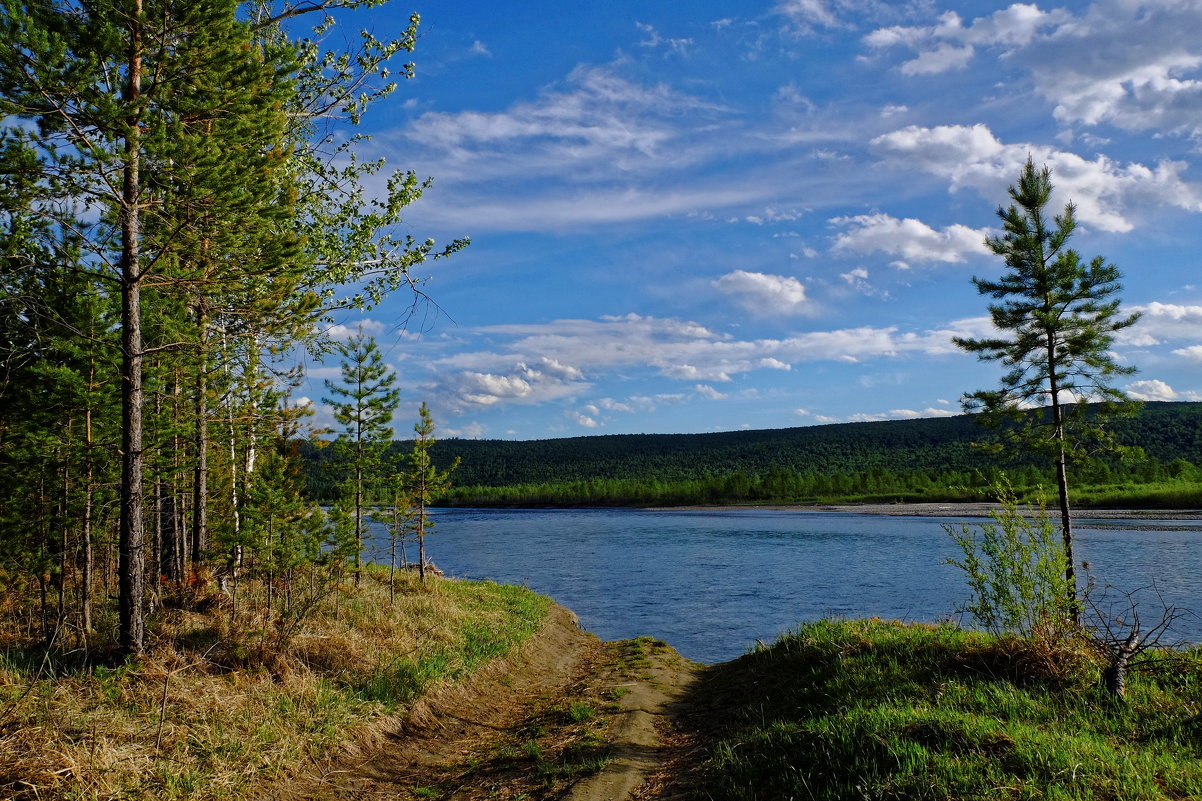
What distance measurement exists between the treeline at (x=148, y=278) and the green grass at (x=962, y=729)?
8.07 m

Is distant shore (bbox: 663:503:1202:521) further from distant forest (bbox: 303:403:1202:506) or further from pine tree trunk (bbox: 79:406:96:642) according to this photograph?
pine tree trunk (bbox: 79:406:96:642)

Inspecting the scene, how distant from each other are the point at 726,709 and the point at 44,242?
1221 cm

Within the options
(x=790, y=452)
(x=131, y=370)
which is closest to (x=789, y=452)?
(x=790, y=452)

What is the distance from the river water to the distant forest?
41.1ft

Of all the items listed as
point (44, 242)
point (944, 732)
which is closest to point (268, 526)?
point (44, 242)

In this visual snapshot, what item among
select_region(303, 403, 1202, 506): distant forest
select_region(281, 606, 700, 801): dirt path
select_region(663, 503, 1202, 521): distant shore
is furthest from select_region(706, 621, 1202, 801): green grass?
select_region(303, 403, 1202, 506): distant forest

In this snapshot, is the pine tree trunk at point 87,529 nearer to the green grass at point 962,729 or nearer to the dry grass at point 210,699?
the dry grass at point 210,699

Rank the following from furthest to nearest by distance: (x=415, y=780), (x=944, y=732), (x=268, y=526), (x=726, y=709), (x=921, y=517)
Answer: (x=921, y=517), (x=268, y=526), (x=726, y=709), (x=415, y=780), (x=944, y=732)

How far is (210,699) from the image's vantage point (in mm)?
8133

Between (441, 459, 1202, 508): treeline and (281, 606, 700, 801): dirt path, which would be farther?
(441, 459, 1202, 508): treeline

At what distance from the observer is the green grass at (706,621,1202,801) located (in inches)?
216

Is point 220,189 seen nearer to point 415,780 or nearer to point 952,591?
point 415,780

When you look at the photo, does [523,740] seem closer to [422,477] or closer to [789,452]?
[422,477]

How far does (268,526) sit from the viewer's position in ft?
41.4
